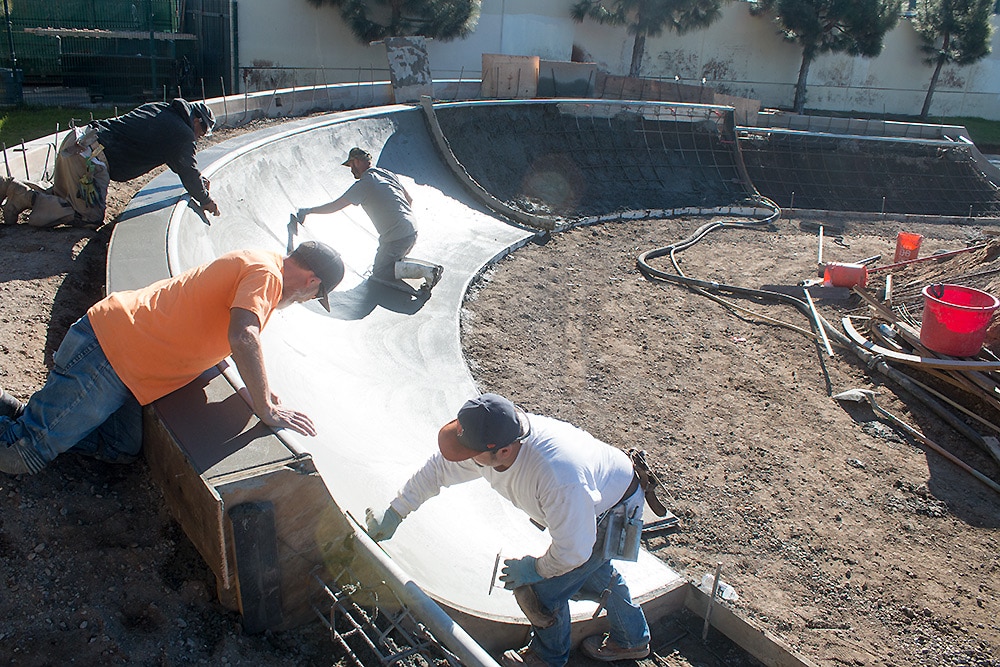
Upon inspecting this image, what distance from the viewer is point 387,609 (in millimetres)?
3047

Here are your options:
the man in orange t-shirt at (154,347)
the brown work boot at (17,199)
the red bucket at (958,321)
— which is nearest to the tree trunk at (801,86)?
the red bucket at (958,321)

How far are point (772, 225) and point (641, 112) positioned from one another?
152 inches

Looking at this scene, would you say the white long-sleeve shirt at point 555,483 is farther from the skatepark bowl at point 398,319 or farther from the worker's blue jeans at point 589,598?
the skatepark bowl at point 398,319

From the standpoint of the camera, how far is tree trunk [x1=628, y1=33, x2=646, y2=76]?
31781 mm

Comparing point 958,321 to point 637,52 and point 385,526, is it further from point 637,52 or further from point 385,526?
point 637,52

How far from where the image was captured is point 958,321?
718 centimetres

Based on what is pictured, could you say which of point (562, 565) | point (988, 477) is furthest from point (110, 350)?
point (988, 477)

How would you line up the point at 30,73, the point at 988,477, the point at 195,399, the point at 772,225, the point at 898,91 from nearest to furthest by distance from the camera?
the point at 195,399, the point at 988,477, the point at 772,225, the point at 30,73, the point at 898,91

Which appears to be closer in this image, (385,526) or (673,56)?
(385,526)

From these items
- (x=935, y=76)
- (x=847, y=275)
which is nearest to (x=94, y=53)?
(x=847, y=275)

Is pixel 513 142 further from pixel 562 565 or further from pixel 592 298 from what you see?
pixel 562 565

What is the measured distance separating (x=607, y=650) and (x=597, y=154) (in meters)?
12.6

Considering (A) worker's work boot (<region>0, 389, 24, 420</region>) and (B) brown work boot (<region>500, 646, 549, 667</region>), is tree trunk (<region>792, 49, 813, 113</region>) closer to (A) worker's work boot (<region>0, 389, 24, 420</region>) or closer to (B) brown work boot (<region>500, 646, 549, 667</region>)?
(B) brown work boot (<region>500, 646, 549, 667</region>)

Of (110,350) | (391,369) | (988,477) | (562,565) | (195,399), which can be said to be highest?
(110,350)
